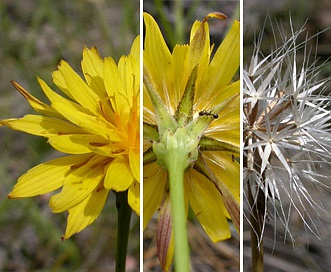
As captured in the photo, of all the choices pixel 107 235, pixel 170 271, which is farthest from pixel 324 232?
pixel 170 271

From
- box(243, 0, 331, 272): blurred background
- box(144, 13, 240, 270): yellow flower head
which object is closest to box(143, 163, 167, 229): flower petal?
box(144, 13, 240, 270): yellow flower head

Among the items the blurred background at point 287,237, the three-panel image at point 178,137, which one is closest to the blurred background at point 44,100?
Result: the blurred background at point 287,237

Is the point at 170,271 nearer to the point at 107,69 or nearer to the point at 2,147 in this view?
the point at 107,69

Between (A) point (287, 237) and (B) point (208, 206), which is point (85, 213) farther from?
(A) point (287, 237)

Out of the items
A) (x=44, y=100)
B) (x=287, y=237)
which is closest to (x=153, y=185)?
(x=287, y=237)

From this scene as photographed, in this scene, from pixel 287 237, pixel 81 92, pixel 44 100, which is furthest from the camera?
pixel 44 100

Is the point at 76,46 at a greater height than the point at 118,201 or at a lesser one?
greater

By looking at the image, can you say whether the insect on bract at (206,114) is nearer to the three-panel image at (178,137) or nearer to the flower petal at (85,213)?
the three-panel image at (178,137)
